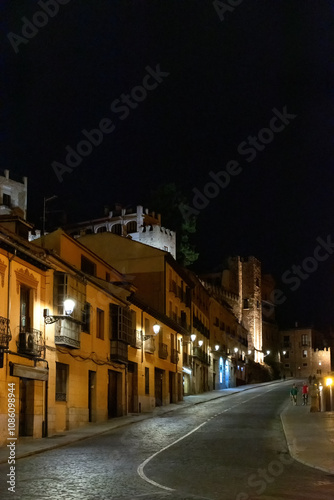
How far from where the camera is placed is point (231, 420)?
2808 cm

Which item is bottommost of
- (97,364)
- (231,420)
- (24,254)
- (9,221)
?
(231,420)

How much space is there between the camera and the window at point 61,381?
25.5 meters

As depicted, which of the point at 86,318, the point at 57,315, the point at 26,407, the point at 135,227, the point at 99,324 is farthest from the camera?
the point at 135,227

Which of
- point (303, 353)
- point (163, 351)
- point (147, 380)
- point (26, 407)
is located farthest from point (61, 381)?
point (303, 353)

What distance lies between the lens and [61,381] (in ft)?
84.8

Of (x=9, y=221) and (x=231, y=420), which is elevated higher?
(x=9, y=221)

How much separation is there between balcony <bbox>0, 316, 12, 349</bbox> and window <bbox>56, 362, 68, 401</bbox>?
5.15m

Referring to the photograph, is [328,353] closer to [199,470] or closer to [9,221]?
[9,221]

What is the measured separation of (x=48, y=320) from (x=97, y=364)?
21.0 feet

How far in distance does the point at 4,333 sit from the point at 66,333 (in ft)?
15.3

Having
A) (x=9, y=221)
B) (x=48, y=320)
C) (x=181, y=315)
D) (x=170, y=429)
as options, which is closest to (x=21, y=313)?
(x=48, y=320)

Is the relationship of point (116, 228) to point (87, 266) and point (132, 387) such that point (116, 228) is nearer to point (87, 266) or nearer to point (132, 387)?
point (132, 387)

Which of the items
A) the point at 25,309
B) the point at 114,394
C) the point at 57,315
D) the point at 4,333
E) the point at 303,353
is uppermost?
the point at 25,309

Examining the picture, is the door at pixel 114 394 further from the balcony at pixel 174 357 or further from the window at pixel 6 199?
the window at pixel 6 199
